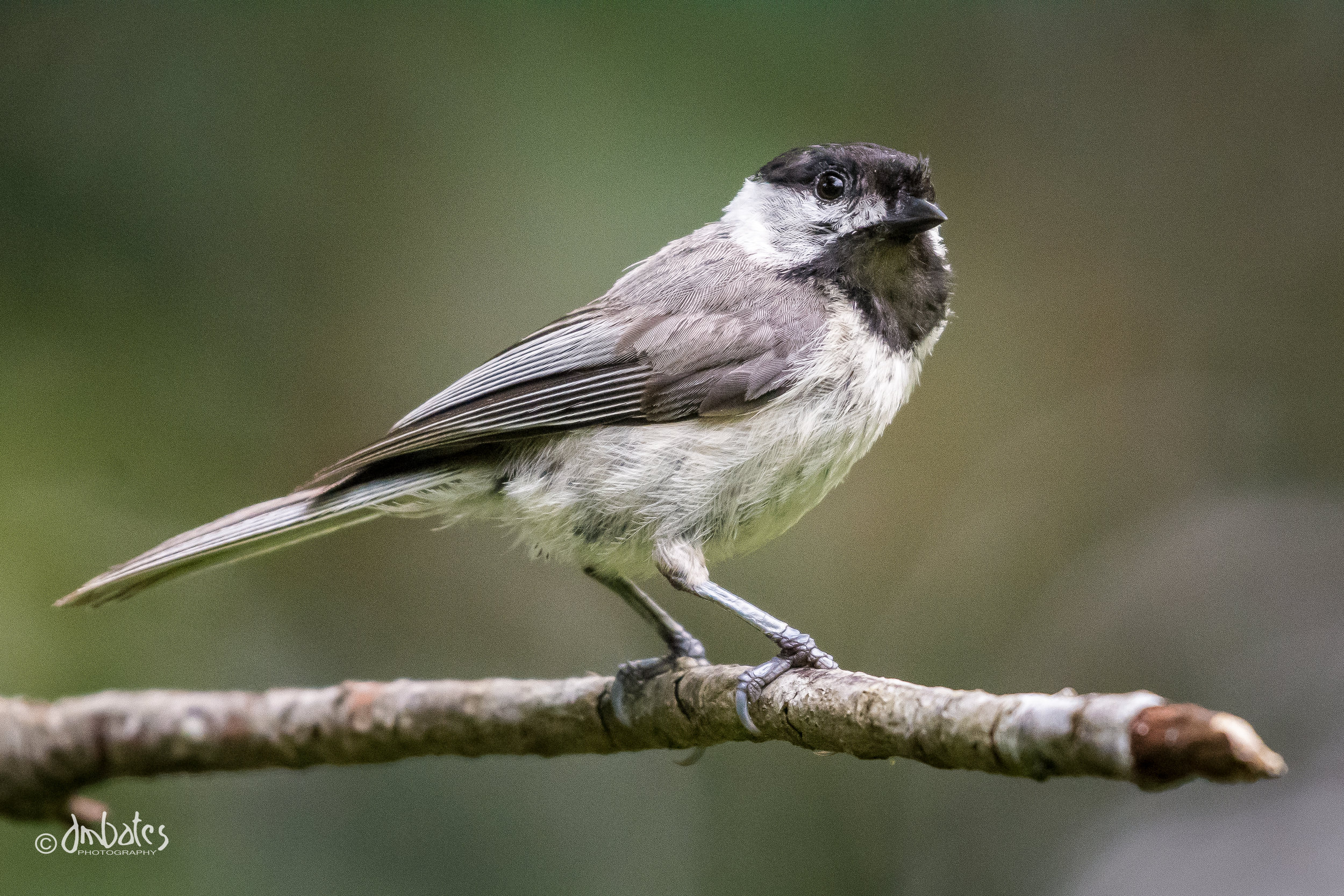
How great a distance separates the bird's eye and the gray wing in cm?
23

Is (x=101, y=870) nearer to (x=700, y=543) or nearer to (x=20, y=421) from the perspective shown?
(x=20, y=421)

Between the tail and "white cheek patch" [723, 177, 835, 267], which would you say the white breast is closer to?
"white cheek patch" [723, 177, 835, 267]

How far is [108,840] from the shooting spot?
7.91ft

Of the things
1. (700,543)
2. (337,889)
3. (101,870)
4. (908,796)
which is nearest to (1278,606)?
(908,796)

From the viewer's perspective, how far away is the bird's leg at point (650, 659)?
2.16m

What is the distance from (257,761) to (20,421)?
4.71 feet

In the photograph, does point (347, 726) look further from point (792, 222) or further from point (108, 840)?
point (792, 222)

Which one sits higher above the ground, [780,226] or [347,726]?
[780,226]

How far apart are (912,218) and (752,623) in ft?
3.21

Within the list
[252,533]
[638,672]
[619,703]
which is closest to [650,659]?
[638,672]

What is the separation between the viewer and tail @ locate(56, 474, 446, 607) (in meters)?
2.16

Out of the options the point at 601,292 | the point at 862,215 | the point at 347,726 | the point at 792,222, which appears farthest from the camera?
the point at 601,292

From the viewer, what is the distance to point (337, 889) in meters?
2.84

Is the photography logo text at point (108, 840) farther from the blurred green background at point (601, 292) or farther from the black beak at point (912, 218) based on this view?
the black beak at point (912, 218)
